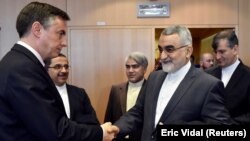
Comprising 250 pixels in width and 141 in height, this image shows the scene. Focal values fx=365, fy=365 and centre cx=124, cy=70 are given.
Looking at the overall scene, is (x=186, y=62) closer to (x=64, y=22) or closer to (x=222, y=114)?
(x=222, y=114)

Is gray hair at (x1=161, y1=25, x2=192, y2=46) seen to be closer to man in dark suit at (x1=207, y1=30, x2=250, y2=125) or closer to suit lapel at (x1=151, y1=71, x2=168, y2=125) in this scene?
suit lapel at (x1=151, y1=71, x2=168, y2=125)

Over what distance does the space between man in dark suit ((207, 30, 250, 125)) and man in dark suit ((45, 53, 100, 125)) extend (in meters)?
1.12

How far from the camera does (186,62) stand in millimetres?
2457

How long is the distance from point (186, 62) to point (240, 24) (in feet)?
10.9

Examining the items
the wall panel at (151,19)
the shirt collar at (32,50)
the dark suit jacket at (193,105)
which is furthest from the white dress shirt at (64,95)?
the wall panel at (151,19)

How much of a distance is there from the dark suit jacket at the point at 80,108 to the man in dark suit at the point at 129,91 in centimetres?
74

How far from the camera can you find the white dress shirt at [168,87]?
2.35 metres

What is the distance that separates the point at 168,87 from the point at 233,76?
85cm

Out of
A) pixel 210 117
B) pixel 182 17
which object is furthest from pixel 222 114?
pixel 182 17

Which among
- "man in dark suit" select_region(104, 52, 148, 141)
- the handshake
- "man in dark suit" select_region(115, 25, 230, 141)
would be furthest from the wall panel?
the handshake

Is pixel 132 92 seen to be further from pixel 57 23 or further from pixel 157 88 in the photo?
pixel 57 23

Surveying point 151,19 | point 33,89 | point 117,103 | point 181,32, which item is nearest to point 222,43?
point 181,32

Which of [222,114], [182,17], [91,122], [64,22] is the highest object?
[182,17]

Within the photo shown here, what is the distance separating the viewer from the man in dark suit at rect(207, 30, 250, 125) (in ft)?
9.44
